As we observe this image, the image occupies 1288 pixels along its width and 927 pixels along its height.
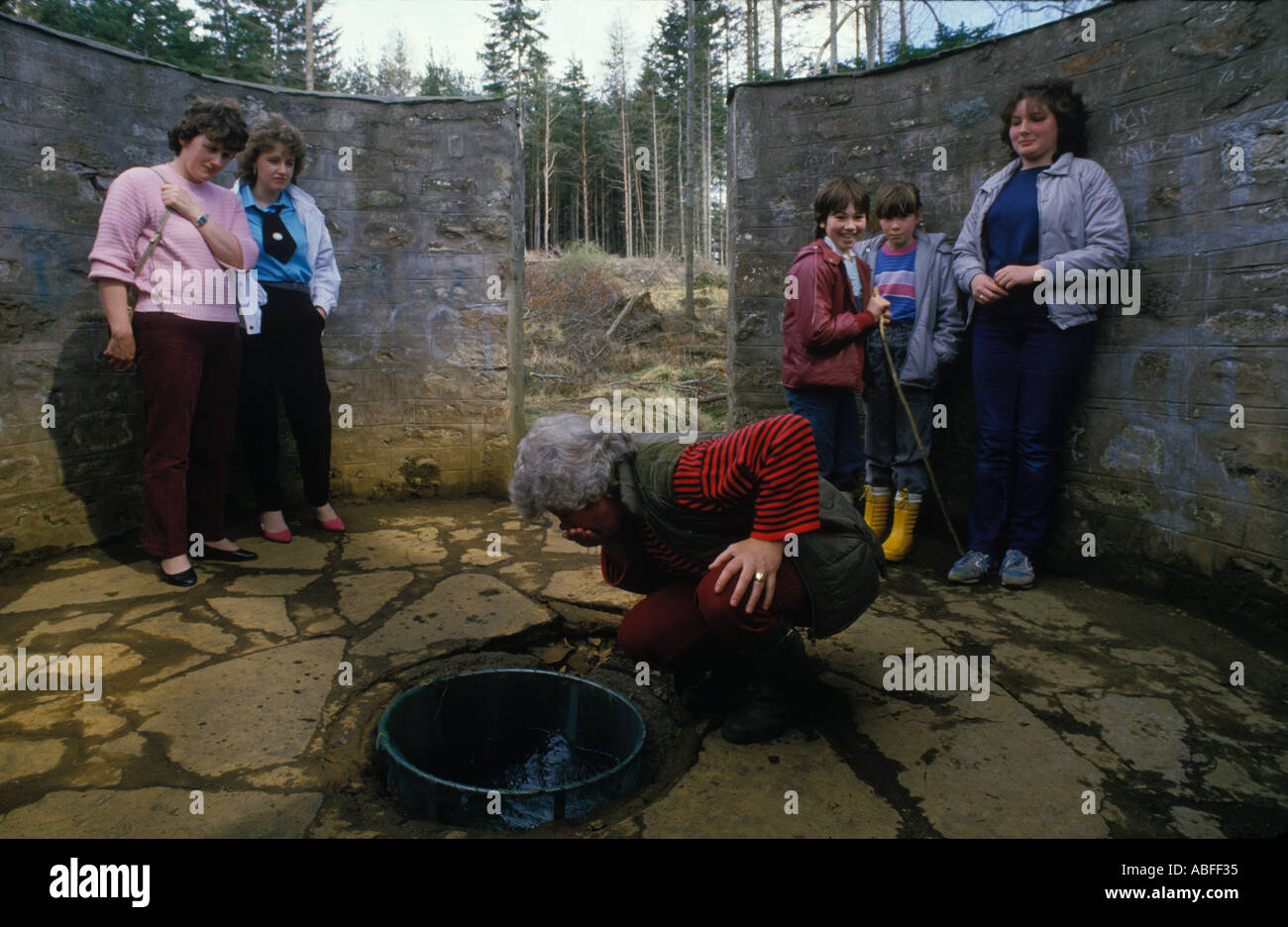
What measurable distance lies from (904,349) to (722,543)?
2.07 metres

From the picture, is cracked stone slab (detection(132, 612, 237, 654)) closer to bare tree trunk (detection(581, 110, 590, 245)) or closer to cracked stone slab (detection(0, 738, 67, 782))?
cracked stone slab (detection(0, 738, 67, 782))

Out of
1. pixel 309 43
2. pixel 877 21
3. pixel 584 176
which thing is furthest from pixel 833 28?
pixel 584 176

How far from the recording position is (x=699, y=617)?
2217 mm

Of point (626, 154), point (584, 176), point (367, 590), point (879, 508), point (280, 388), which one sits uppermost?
point (626, 154)

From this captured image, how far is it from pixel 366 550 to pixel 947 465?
3090mm

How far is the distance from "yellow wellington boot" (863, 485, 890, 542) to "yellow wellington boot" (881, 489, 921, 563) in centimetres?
12

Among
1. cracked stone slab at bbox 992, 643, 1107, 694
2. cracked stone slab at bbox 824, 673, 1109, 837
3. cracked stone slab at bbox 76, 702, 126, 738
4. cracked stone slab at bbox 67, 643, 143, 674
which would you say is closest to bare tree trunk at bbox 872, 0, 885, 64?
cracked stone slab at bbox 992, 643, 1107, 694

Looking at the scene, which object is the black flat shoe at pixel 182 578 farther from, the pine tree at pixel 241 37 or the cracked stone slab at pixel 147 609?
the pine tree at pixel 241 37

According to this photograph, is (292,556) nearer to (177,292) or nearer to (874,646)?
(177,292)

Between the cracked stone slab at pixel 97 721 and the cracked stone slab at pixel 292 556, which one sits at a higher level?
the cracked stone slab at pixel 292 556

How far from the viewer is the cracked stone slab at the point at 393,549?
3.56m

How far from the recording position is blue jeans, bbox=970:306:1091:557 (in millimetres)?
3217

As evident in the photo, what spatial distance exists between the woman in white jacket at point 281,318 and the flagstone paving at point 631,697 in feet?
2.04

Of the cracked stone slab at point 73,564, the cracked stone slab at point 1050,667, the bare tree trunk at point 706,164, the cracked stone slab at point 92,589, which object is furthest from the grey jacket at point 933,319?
the bare tree trunk at point 706,164
